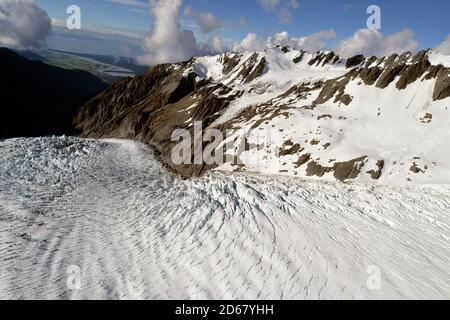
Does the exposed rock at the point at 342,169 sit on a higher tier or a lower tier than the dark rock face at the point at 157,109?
lower

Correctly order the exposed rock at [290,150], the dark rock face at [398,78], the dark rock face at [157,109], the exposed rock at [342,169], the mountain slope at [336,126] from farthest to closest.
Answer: the dark rock face at [157,109], the dark rock face at [398,78], the exposed rock at [290,150], the mountain slope at [336,126], the exposed rock at [342,169]

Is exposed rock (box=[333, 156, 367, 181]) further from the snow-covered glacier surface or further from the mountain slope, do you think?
the snow-covered glacier surface

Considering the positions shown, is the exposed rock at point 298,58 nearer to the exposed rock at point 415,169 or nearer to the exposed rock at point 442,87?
the exposed rock at point 442,87

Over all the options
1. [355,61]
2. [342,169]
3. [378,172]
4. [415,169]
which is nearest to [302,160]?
[342,169]

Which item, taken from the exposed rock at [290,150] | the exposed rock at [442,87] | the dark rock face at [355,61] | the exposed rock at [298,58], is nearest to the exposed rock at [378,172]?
the exposed rock at [290,150]

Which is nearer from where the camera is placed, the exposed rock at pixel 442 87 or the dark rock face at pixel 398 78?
the exposed rock at pixel 442 87

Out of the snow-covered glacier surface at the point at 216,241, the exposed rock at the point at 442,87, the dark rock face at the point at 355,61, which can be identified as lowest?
the snow-covered glacier surface at the point at 216,241

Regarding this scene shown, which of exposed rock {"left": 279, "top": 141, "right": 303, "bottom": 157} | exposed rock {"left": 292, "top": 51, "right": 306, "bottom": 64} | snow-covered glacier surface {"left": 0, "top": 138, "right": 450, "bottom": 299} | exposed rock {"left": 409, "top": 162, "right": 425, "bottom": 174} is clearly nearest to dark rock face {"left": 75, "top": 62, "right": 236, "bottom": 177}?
exposed rock {"left": 279, "top": 141, "right": 303, "bottom": 157}

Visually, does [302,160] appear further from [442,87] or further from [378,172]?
[442,87]

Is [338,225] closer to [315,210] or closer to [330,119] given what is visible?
[315,210]
